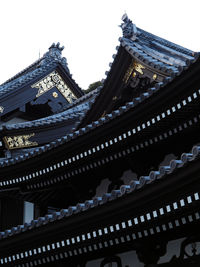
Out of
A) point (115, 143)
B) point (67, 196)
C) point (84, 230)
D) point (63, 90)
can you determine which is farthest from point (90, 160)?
point (63, 90)

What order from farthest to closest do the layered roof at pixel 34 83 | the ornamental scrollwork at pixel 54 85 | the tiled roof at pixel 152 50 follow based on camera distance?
the ornamental scrollwork at pixel 54 85 < the layered roof at pixel 34 83 < the tiled roof at pixel 152 50

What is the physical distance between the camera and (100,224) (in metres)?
6.43

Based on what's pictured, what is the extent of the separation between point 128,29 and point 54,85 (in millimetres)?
5628

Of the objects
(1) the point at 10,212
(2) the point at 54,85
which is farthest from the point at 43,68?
(1) the point at 10,212

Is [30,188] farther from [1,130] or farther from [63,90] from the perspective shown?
[63,90]

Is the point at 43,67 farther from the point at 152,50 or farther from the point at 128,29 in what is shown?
the point at 152,50

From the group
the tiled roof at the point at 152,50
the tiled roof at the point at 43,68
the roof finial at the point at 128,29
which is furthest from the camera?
the tiled roof at the point at 43,68

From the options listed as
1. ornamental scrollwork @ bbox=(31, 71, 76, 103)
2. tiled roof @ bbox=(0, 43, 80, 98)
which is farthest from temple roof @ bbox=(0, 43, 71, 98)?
ornamental scrollwork @ bbox=(31, 71, 76, 103)

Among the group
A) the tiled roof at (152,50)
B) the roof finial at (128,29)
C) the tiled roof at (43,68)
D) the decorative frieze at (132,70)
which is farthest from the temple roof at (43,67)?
the decorative frieze at (132,70)

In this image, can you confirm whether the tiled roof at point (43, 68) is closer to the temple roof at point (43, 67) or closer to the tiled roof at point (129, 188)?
the temple roof at point (43, 67)

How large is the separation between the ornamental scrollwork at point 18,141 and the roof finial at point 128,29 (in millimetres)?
3994

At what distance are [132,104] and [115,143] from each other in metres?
1.01

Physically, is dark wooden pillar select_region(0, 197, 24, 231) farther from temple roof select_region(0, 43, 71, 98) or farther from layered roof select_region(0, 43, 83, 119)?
temple roof select_region(0, 43, 71, 98)

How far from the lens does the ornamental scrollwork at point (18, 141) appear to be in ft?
38.8
